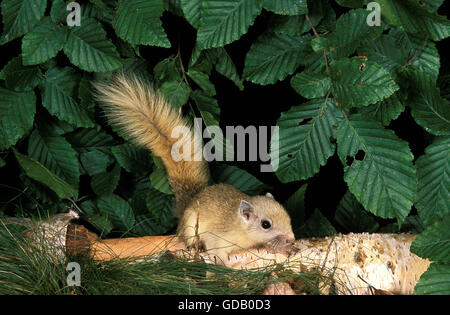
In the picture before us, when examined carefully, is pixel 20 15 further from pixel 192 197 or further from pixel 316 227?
pixel 316 227

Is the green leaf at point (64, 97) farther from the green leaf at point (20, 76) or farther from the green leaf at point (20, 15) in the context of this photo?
the green leaf at point (20, 15)

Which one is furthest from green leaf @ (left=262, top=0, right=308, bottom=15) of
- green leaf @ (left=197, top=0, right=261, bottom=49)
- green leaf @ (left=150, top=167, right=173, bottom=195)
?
green leaf @ (left=150, top=167, right=173, bottom=195)

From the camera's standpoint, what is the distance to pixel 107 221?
7.41 ft

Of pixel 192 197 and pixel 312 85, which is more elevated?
pixel 312 85

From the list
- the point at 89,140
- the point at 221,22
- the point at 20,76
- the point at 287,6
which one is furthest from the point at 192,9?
the point at 89,140

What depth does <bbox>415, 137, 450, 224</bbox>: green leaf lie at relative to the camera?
186cm

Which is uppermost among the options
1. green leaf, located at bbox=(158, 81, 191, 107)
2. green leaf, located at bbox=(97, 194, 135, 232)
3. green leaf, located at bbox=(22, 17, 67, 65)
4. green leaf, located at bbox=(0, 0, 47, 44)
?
green leaf, located at bbox=(0, 0, 47, 44)

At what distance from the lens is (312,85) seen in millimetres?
1818

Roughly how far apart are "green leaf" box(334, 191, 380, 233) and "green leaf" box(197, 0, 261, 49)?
33.5 inches

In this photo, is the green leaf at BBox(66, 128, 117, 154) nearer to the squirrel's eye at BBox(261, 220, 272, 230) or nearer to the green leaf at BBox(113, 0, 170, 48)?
the green leaf at BBox(113, 0, 170, 48)

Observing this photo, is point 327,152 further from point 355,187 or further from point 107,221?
point 107,221

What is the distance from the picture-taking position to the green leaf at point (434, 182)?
1.86 m

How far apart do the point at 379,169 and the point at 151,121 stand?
2.72 feet

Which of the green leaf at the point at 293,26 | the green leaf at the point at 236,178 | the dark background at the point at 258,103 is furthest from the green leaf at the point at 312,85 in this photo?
the green leaf at the point at 236,178
